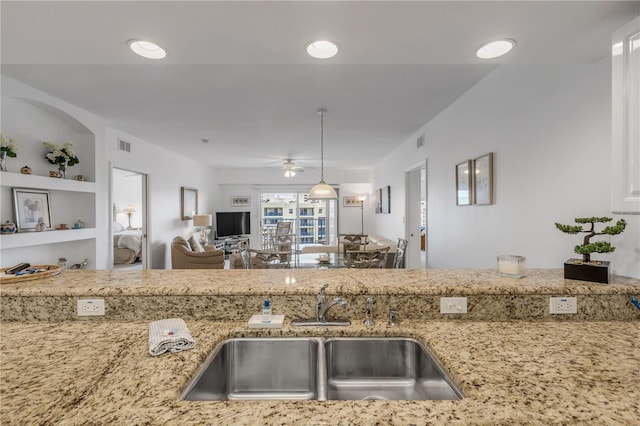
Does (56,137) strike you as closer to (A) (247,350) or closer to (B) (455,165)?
(A) (247,350)

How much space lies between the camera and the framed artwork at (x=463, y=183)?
9.75 feet

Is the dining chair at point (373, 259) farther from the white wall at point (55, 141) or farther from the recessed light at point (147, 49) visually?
the white wall at point (55, 141)

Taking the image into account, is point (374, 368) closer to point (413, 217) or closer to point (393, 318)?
point (393, 318)

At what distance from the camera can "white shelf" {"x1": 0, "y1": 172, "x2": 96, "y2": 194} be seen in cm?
Result: 274

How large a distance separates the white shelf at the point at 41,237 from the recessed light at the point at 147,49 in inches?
92.3

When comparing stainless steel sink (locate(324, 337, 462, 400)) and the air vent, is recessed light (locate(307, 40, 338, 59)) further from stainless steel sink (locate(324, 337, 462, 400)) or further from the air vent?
the air vent

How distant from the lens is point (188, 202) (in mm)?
6844

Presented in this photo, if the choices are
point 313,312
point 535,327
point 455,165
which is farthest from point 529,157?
point 313,312

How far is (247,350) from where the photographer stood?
1264 mm

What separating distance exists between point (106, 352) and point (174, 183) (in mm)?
5742

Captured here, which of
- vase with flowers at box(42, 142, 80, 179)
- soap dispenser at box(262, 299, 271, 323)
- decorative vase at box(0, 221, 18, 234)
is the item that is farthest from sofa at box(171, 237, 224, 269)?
soap dispenser at box(262, 299, 271, 323)

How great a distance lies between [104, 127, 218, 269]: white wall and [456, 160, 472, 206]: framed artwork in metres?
4.34

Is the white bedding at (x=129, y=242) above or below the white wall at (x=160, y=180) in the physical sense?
below

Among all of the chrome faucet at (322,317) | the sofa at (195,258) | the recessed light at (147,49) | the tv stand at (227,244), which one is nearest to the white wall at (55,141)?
the sofa at (195,258)
